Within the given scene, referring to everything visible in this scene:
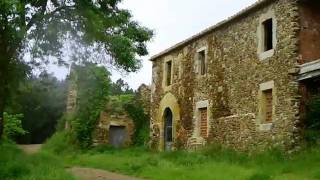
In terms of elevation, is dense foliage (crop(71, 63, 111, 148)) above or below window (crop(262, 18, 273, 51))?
below

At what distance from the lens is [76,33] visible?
13.2m

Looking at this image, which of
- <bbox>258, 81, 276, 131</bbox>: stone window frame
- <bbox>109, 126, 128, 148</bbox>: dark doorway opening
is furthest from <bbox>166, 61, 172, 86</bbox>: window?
<bbox>258, 81, 276, 131</bbox>: stone window frame

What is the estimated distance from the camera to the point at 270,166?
45.8 feet

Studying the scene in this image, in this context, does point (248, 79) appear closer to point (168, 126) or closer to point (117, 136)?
point (168, 126)

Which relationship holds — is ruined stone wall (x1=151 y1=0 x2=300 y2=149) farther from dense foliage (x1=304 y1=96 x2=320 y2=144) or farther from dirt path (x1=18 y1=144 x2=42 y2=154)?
dirt path (x1=18 y1=144 x2=42 y2=154)

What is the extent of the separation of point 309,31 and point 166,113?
31.8 feet

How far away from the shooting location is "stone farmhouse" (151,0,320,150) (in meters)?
15.0

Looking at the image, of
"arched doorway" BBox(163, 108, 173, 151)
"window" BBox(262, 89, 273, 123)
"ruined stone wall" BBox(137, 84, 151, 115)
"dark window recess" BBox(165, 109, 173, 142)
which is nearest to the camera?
"window" BBox(262, 89, 273, 123)

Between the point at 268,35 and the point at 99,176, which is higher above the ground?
the point at 268,35

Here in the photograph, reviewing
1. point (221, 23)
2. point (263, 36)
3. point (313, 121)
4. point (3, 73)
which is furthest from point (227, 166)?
point (3, 73)

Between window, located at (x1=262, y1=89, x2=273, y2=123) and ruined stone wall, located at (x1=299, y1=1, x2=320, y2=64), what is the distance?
1.73 meters

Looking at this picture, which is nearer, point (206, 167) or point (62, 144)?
point (206, 167)

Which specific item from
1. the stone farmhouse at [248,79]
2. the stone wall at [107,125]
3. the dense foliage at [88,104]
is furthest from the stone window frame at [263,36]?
the stone wall at [107,125]

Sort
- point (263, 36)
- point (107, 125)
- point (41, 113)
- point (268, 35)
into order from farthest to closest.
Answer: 1. point (41, 113)
2. point (107, 125)
3. point (268, 35)
4. point (263, 36)
